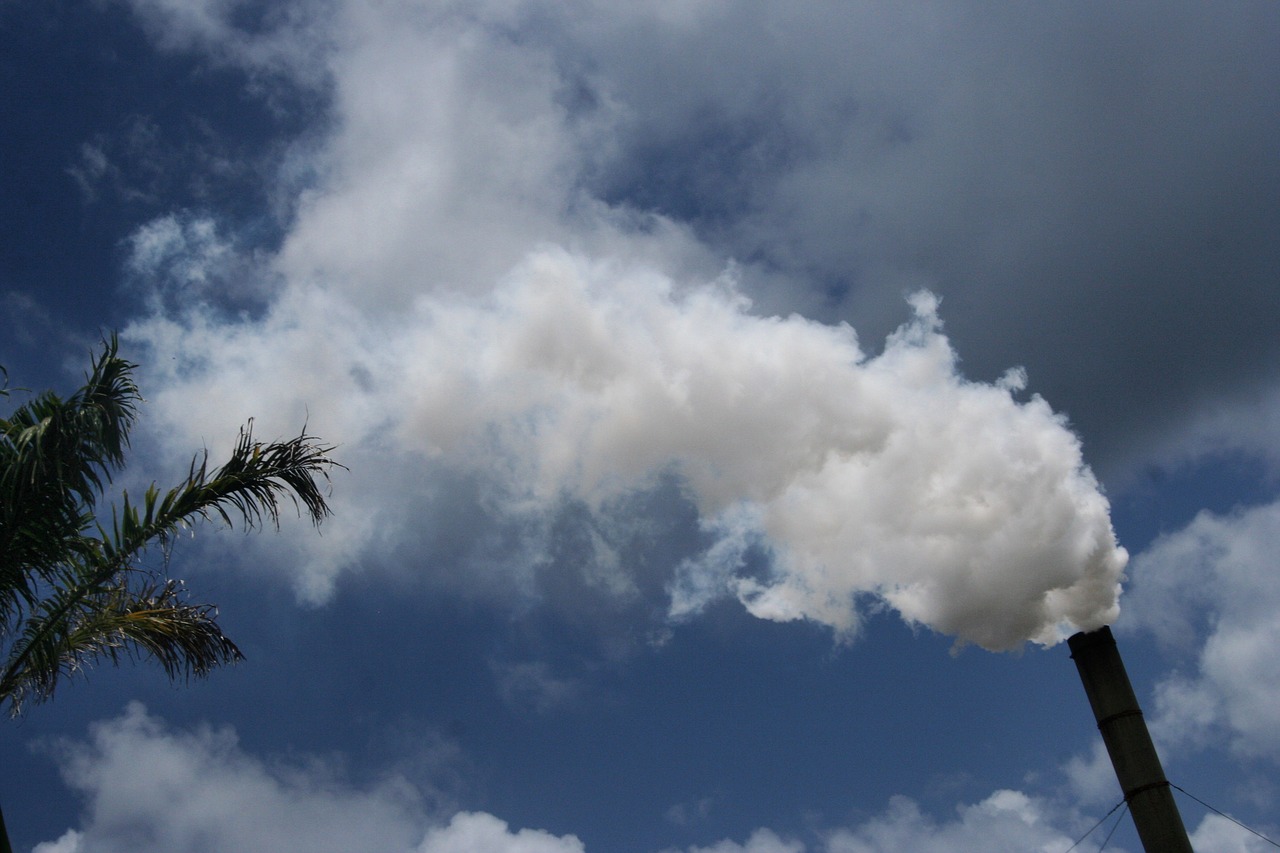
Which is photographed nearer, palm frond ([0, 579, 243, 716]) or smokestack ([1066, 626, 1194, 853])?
palm frond ([0, 579, 243, 716])

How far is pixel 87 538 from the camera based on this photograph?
7945 mm

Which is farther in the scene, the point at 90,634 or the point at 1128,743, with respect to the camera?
the point at 1128,743

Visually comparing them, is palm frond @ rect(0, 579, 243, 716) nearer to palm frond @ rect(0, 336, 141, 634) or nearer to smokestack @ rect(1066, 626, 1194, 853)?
palm frond @ rect(0, 336, 141, 634)

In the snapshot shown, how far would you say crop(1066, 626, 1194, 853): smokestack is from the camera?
17.9 meters

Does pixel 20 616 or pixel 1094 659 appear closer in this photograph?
pixel 20 616

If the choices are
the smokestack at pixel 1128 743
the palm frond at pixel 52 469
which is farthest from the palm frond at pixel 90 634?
the smokestack at pixel 1128 743

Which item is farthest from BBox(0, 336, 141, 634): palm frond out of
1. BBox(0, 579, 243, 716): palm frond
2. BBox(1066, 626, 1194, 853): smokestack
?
BBox(1066, 626, 1194, 853): smokestack

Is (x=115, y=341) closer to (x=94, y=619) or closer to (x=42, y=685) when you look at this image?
(x=94, y=619)

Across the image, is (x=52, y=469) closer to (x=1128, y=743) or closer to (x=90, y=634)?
(x=90, y=634)

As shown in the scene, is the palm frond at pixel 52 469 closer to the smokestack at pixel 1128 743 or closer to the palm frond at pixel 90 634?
the palm frond at pixel 90 634

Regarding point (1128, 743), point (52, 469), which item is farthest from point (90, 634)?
point (1128, 743)

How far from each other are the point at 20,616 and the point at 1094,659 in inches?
756

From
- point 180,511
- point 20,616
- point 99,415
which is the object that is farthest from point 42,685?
point 99,415

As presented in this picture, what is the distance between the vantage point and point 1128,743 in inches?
738
